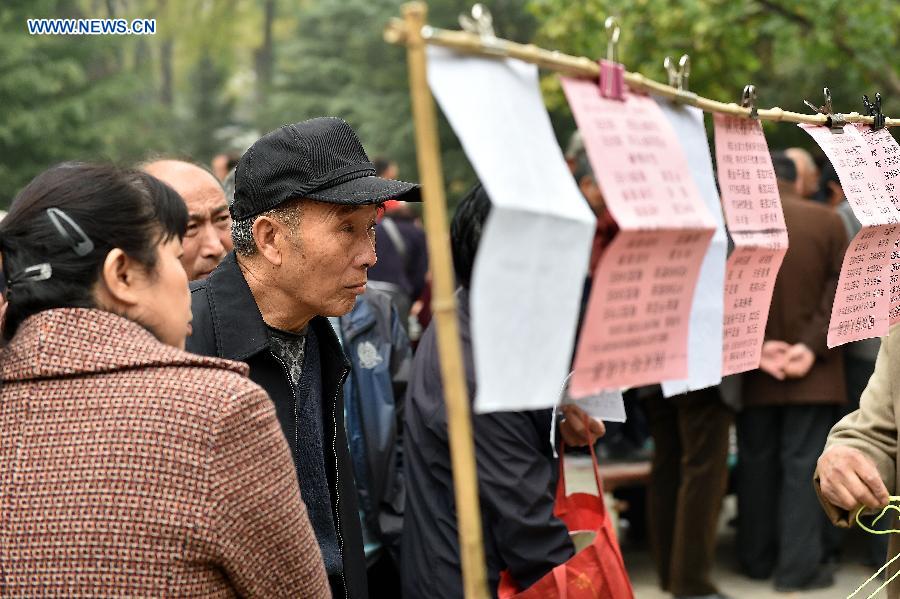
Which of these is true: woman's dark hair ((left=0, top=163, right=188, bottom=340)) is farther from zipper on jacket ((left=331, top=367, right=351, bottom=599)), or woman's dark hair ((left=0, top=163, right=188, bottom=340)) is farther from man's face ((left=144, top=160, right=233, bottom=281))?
man's face ((left=144, top=160, right=233, bottom=281))

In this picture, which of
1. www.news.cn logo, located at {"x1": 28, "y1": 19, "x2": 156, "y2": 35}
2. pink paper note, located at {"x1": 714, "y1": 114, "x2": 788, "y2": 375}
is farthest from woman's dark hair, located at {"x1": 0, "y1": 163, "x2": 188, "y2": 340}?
www.news.cn logo, located at {"x1": 28, "y1": 19, "x2": 156, "y2": 35}

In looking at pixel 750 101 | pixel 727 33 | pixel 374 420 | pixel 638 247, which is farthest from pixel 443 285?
pixel 727 33

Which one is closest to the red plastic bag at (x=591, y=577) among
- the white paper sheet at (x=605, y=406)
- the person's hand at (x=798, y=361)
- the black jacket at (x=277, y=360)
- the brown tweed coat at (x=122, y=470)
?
the white paper sheet at (x=605, y=406)

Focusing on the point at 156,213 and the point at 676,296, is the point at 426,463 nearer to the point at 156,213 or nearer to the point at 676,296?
the point at 156,213

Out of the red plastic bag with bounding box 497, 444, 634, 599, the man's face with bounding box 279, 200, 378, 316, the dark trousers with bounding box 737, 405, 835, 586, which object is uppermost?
the man's face with bounding box 279, 200, 378, 316

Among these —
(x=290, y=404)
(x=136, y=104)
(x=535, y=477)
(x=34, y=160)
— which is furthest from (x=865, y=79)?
(x=136, y=104)

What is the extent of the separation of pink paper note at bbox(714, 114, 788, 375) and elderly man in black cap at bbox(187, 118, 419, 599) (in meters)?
0.87

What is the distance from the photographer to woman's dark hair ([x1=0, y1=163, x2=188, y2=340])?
80.1 inches

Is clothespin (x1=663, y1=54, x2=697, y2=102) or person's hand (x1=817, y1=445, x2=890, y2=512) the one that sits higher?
clothespin (x1=663, y1=54, x2=697, y2=102)

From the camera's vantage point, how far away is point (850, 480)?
2.70 meters

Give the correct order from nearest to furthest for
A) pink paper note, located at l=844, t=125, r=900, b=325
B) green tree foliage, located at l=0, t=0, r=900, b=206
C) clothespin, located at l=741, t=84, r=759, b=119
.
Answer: clothespin, located at l=741, t=84, r=759, b=119
pink paper note, located at l=844, t=125, r=900, b=325
green tree foliage, located at l=0, t=0, r=900, b=206

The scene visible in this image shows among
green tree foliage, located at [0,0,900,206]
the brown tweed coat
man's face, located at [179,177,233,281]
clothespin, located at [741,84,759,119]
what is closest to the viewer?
the brown tweed coat

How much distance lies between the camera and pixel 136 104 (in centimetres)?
2533

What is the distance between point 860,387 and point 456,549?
4.07 m
